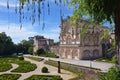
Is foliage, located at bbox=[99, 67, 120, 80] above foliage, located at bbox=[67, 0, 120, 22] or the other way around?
the other way around

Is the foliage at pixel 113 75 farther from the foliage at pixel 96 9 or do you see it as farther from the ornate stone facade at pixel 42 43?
the ornate stone facade at pixel 42 43

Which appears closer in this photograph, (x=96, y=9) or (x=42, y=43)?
(x=96, y=9)

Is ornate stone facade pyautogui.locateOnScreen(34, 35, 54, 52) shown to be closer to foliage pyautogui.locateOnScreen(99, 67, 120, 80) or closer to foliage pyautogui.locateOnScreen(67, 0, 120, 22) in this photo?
foliage pyautogui.locateOnScreen(67, 0, 120, 22)

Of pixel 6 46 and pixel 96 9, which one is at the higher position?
pixel 6 46

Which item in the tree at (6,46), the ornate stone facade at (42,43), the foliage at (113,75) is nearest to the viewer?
the foliage at (113,75)

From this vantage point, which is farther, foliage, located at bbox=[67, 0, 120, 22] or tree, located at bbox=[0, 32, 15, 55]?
tree, located at bbox=[0, 32, 15, 55]

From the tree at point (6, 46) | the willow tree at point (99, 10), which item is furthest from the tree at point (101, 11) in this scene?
the tree at point (6, 46)

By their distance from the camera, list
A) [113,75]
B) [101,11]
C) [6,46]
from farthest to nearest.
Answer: [6,46], [101,11], [113,75]

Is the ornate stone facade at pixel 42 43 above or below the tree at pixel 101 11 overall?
above

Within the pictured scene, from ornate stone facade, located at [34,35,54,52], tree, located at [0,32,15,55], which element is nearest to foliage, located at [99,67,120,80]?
tree, located at [0,32,15,55]

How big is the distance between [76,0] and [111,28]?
0.87 meters

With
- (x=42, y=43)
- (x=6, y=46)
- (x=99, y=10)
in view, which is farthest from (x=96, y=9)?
(x=6, y=46)

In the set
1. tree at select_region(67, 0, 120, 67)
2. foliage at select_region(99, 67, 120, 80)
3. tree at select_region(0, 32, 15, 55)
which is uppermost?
tree at select_region(0, 32, 15, 55)

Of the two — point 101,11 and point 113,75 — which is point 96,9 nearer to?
point 101,11
